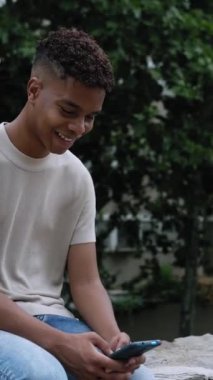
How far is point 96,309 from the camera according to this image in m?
2.74

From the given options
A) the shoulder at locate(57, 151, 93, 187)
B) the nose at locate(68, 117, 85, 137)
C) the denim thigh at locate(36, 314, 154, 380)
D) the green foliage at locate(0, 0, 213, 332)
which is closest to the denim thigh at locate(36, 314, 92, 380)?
the denim thigh at locate(36, 314, 154, 380)

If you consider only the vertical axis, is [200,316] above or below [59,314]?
below

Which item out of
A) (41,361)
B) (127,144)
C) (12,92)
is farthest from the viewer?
(127,144)

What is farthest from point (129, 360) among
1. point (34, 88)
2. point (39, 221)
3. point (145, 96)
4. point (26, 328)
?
point (145, 96)

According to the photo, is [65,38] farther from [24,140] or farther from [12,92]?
[12,92]

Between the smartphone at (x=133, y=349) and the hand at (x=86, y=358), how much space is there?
0.02 metres

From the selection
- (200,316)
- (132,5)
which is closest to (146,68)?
(132,5)

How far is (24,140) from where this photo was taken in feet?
8.59

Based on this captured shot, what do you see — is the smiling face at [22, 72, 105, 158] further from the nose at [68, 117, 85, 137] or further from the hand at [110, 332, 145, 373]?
the hand at [110, 332, 145, 373]

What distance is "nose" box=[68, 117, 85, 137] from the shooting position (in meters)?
2.54

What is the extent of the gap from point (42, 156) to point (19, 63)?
345 cm

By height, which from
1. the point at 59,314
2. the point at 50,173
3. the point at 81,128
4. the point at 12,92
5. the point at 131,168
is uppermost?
the point at 81,128

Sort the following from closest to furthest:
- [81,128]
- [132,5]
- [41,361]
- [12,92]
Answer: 1. [41,361]
2. [81,128]
3. [132,5]
4. [12,92]

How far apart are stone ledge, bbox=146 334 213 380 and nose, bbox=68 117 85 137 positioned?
107 centimetres
